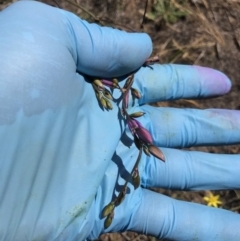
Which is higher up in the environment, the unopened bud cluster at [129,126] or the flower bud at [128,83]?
the flower bud at [128,83]

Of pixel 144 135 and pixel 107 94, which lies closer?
pixel 144 135

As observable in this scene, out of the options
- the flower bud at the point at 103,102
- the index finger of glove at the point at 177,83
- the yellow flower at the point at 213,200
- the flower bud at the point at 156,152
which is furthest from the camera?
the yellow flower at the point at 213,200

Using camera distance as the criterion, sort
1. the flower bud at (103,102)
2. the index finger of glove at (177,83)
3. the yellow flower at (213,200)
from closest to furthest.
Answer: the flower bud at (103,102)
the index finger of glove at (177,83)
the yellow flower at (213,200)

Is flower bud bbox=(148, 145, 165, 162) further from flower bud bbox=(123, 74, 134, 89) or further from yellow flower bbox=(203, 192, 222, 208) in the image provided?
yellow flower bbox=(203, 192, 222, 208)

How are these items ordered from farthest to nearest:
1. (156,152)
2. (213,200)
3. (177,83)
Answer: (213,200), (177,83), (156,152)

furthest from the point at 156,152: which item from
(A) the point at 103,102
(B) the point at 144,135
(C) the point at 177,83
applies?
(C) the point at 177,83

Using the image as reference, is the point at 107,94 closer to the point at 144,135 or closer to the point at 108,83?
the point at 108,83

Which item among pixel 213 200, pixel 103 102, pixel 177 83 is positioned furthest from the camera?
pixel 213 200

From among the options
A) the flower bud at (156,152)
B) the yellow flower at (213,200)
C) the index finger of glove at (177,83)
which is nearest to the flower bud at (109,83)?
the index finger of glove at (177,83)

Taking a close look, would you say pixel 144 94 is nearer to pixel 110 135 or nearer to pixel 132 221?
pixel 110 135

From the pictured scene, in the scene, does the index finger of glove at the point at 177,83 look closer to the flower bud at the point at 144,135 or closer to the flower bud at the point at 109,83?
the flower bud at the point at 109,83
